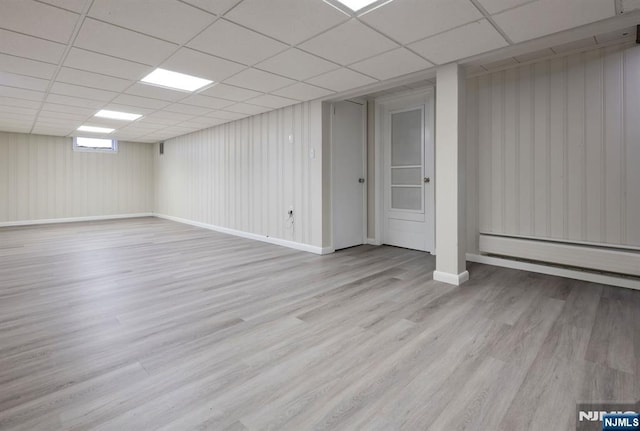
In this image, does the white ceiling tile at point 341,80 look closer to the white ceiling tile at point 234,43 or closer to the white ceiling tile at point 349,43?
the white ceiling tile at point 349,43

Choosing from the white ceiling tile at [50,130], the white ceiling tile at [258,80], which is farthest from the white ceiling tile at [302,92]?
the white ceiling tile at [50,130]

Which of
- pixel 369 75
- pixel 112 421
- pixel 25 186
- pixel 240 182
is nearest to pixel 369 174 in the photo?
pixel 369 75

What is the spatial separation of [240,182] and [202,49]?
382 cm

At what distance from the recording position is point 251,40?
9.89 feet

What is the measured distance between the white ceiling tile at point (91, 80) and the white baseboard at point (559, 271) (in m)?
5.26

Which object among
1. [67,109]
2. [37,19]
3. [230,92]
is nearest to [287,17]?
[37,19]

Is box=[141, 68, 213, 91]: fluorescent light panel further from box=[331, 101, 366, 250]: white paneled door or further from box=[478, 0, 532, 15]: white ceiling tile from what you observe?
box=[478, 0, 532, 15]: white ceiling tile

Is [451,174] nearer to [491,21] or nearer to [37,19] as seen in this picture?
[491,21]

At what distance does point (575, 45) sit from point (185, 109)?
5639mm

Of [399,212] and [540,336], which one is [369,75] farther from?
[540,336]

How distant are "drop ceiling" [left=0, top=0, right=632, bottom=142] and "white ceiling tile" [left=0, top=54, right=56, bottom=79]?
1 centimetres

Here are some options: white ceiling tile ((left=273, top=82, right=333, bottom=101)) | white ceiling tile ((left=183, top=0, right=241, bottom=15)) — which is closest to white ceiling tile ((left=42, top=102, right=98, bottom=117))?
white ceiling tile ((left=273, top=82, right=333, bottom=101))

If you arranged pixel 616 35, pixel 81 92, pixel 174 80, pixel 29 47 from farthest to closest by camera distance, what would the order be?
pixel 81 92, pixel 174 80, pixel 616 35, pixel 29 47

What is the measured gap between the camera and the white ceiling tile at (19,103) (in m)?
5.05
